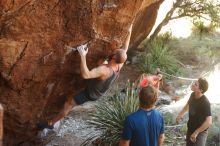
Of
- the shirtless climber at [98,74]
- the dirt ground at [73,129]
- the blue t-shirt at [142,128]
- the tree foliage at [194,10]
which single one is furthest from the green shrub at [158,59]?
the blue t-shirt at [142,128]

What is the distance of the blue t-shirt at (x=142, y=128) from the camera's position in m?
5.21

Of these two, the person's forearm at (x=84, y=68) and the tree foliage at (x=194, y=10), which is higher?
the tree foliage at (x=194, y=10)

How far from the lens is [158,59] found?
15500mm

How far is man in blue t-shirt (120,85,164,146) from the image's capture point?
5.18 meters

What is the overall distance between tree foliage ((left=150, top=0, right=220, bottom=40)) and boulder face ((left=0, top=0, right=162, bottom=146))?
9012 mm

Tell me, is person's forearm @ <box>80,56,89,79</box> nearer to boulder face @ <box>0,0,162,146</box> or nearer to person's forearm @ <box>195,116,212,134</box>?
boulder face @ <box>0,0,162,146</box>

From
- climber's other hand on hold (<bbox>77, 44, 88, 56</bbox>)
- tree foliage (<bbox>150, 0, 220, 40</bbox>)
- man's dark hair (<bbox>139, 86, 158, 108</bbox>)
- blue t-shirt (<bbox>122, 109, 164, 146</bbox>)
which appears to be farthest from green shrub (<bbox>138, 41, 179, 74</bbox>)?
man's dark hair (<bbox>139, 86, 158, 108</bbox>)

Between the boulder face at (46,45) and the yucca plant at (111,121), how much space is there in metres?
1.22

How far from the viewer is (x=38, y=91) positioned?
24.5ft

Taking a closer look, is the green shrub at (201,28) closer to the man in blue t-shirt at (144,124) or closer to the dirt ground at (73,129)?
the dirt ground at (73,129)

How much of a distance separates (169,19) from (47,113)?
9.30m

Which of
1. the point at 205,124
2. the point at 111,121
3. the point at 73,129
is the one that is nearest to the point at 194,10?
the point at 73,129

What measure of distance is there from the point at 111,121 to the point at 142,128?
3.45 metres

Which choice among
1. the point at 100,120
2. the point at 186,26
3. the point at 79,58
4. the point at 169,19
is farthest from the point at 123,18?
the point at 186,26
